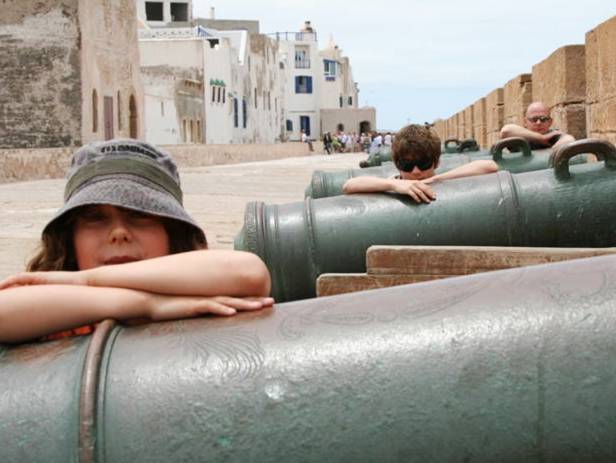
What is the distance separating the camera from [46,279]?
1.80m

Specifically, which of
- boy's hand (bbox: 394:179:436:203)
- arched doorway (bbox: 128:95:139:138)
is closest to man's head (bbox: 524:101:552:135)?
boy's hand (bbox: 394:179:436:203)

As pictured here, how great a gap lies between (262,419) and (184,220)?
2.32 feet

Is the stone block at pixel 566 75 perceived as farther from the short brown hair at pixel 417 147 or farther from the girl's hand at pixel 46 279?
the girl's hand at pixel 46 279

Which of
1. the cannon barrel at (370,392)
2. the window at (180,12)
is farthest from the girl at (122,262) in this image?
the window at (180,12)

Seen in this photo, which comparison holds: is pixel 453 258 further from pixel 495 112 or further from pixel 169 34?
pixel 169 34

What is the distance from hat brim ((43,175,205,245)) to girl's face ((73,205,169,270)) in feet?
0.14

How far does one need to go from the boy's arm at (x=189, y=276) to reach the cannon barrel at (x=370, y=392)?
0.81ft

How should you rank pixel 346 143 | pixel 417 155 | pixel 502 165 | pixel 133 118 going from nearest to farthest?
1. pixel 417 155
2. pixel 502 165
3. pixel 133 118
4. pixel 346 143

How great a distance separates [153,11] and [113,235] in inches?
2759

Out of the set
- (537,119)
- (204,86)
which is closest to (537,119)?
(537,119)

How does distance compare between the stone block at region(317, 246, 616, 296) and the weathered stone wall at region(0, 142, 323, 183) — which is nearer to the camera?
the stone block at region(317, 246, 616, 296)

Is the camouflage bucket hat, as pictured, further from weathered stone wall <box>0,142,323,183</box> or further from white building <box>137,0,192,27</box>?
white building <box>137,0,192,27</box>

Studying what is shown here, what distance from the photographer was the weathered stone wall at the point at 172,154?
1856cm

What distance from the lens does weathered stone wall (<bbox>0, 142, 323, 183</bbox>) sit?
18.6 meters
